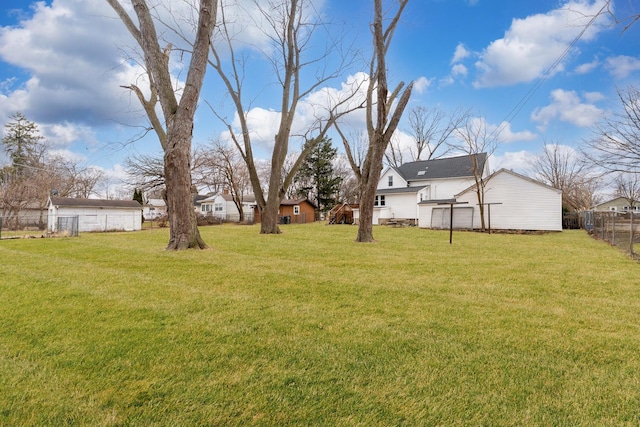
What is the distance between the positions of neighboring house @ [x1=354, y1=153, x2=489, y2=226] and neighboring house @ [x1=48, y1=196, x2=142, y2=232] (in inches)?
744

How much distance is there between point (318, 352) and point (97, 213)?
90.0 ft

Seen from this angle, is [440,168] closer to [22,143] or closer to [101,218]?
[101,218]

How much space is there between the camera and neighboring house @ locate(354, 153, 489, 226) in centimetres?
2755

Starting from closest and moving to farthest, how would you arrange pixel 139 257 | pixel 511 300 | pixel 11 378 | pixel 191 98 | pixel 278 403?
pixel 278 403 < pixel 11 378 < pixel 511 300 < pixel 139 257 < pixel 191 98

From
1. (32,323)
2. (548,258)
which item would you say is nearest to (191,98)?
(32,323)

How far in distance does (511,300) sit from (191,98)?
9.07 m

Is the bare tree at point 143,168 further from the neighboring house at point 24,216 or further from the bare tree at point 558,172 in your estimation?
the bare tree at point 558,172

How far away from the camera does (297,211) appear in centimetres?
3722

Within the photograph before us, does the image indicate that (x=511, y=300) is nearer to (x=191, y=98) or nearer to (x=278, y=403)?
(x=278, y=403)

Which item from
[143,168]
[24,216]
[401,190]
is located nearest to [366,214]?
[401,190]

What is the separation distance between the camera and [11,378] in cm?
209

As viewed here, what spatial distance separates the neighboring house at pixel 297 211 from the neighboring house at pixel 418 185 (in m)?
8.88

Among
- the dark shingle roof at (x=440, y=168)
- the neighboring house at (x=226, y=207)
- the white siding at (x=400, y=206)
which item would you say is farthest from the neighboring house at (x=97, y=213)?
the dark shingle roof at (x=440, y=168)

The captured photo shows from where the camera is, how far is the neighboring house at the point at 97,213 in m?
22.5
